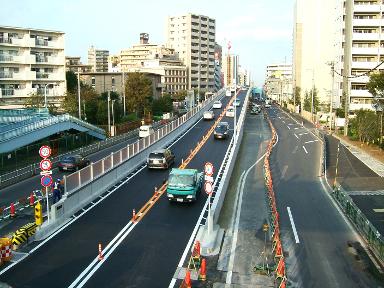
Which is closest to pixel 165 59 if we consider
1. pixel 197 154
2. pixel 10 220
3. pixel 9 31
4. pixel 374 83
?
pixel 9 31

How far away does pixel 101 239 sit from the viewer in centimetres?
2072

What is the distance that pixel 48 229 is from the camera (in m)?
21.4

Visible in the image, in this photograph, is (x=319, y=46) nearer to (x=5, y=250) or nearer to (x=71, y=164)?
(x=71, y=164)

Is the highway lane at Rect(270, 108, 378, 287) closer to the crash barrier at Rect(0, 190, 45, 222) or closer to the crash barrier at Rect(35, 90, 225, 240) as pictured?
the crash barrier at Rect(35, 90, 225, 240)

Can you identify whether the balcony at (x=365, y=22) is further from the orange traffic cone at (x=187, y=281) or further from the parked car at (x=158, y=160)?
the orange traffic cone at (x=187, y=281)

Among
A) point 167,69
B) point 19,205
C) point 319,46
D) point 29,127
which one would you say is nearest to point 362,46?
point 319,46

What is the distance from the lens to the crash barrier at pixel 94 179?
74.6 ft

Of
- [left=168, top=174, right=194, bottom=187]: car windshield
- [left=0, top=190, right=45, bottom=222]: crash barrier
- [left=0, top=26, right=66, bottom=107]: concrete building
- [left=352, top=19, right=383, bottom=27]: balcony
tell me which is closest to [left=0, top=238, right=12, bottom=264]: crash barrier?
[left=0, top=190, right=45, bottom=222]: crash barrier

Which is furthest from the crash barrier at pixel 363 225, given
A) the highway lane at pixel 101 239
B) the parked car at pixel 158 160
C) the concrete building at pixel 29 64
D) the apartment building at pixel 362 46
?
the concrete building at pixel 29 64

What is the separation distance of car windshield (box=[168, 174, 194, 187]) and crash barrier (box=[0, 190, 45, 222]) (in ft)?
28.8

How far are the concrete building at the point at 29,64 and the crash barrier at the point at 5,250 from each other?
57.5 m

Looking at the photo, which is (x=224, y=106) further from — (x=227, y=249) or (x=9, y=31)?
(x=227, y=249)

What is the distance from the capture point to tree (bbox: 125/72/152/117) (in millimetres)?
86438

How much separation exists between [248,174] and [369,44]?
181ft
